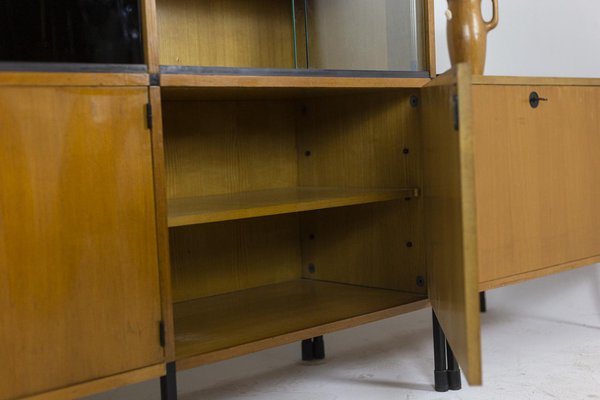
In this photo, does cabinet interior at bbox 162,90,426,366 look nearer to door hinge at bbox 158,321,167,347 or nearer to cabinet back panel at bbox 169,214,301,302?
cabinet back panel at bbox 169,214,301,302

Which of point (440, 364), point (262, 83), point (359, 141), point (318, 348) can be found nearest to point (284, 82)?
point (262, 83)

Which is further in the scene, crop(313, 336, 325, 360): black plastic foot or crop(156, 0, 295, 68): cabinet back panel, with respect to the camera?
crop(313, 336, 325, 360): black plastic foot

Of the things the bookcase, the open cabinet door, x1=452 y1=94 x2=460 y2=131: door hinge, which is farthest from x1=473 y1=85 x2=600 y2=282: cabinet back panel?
x1=452 y1=94 x2=460 y2=131: door hinge

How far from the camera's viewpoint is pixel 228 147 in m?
2.33

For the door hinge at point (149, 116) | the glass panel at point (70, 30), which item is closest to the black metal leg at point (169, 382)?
the door hinge at point (149, 116)

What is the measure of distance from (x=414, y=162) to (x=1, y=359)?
114cm

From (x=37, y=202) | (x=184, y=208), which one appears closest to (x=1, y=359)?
(x=37, y=202)

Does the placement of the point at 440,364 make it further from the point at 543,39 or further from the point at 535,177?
the point at 543,39

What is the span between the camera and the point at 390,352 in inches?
95.3

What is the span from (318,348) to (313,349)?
0.02 m

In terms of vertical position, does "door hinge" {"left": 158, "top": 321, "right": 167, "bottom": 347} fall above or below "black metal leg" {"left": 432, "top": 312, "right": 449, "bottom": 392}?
above

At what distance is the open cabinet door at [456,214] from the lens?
1.31m

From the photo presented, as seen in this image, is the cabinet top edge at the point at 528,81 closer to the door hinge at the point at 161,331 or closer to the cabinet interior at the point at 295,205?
the cabinet interior at the point at 295,205

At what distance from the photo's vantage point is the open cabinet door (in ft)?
4.29
